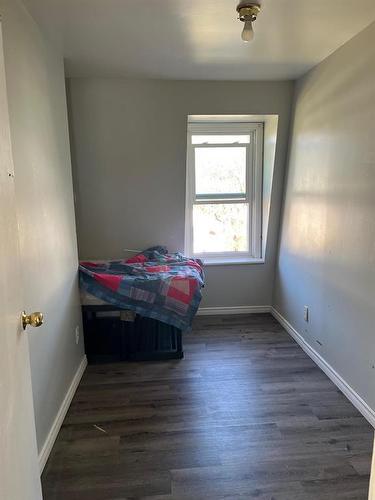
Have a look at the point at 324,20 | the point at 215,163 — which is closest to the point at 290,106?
the point at 215,163

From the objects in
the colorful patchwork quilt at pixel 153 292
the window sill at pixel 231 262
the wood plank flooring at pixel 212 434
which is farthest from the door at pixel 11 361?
the window sill at pixel 231 262

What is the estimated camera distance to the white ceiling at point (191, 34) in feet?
6.27

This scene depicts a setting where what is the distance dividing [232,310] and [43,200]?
8.13ft

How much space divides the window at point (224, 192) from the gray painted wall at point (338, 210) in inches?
23.3

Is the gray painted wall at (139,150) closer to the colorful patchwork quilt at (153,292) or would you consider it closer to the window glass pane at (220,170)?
the window glass pane at (220,170)

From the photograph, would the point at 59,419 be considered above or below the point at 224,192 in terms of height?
below

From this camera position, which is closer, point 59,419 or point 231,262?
point 59,419

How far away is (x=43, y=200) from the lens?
205 cm

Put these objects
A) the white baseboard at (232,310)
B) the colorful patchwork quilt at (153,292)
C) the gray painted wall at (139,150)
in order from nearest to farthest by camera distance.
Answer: the colorful patchwork quilt at (153,292) < the gray painted wall at (139,150) < the white baseboard at (232,310)

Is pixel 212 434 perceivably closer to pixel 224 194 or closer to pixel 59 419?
pixel 59 419

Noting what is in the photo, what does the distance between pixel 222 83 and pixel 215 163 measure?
81 cm

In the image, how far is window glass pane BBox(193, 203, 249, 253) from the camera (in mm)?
3941

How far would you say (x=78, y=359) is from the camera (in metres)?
2.74

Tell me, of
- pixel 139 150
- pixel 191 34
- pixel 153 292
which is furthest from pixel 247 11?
pixel 153 292
